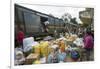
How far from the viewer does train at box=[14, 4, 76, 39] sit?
1.63 m

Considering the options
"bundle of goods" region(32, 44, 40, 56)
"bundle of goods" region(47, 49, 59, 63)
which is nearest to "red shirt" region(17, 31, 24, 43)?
"bundle of goods" region(32, 44, 40, 56)

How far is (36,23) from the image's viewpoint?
5.51ft

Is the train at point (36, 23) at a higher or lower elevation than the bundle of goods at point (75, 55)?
higher

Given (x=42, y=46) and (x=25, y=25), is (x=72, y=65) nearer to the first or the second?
(x=42, y=46)

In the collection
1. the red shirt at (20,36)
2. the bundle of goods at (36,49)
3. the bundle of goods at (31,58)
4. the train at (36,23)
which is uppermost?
the train at (36,23)

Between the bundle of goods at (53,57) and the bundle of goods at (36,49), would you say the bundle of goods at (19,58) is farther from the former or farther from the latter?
the bundle of goods at (53,57)

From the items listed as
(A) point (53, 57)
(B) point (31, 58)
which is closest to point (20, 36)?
(B) point (31, 58)

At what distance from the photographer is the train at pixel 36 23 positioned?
1.63 metres

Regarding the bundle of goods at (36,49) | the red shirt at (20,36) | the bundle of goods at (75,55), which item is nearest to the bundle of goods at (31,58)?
the bundle of goods at (36,49)

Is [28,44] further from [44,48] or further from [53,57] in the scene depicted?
[53,57]

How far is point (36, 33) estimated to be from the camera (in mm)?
1682

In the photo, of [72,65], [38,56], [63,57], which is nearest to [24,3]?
[38,56]

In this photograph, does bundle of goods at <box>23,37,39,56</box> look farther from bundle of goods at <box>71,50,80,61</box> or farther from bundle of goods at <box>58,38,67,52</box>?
bundle of goods at <box>71,50,80,61</box>

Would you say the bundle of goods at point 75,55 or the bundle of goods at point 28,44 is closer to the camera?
the bundle of goods at point 28,44
